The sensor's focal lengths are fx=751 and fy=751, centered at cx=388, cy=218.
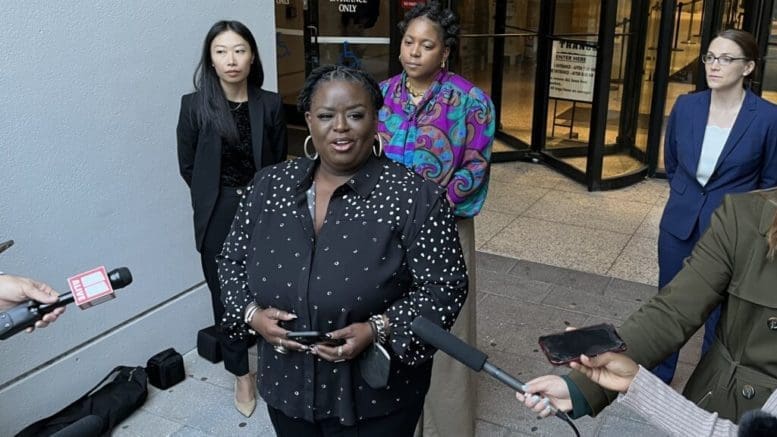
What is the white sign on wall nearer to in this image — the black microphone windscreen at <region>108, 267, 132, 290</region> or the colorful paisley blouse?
the colorful paisley blouse

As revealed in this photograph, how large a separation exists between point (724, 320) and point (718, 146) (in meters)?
2.07

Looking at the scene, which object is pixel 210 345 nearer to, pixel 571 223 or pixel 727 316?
pixel 727 316

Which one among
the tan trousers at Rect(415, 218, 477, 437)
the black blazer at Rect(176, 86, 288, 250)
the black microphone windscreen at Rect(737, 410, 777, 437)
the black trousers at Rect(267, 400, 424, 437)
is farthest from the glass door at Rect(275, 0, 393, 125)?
the black microphone windscreen at Rect(737, 410, 777, 437)

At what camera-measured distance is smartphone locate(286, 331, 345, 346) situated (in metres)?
2.10

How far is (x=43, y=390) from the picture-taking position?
3.78 m

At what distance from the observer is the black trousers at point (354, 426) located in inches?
90.7

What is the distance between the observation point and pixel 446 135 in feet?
10.3

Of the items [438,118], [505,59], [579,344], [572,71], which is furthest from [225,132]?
[505,59]

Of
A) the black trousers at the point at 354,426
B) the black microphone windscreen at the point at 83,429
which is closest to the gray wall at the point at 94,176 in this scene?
the black trousers at the point at 354,426

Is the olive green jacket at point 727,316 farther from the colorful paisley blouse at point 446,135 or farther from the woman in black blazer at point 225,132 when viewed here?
the woman in black blazer at point 225,132

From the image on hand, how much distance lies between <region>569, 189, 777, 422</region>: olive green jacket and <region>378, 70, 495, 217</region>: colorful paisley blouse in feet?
4.05

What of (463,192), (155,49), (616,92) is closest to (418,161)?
(463,192)

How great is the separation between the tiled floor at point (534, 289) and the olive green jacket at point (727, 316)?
1.86 meters

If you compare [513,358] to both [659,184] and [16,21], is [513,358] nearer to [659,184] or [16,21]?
[16,21]
